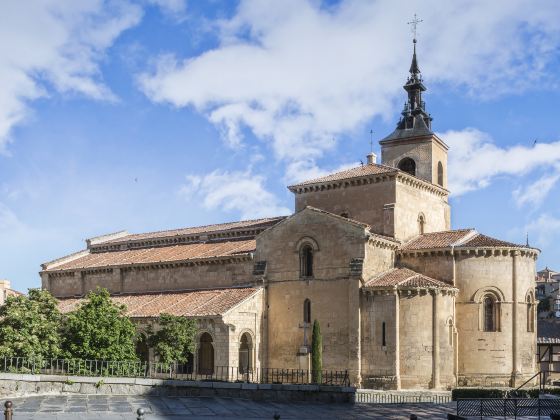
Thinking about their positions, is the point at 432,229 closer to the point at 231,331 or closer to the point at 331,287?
the point at 331,287

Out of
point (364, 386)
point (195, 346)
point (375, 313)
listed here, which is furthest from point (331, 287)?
point (195, 346)

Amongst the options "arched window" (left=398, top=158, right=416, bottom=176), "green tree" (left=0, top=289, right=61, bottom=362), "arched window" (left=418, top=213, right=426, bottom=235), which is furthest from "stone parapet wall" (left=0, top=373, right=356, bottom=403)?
"arched window" (left=398, top=158, right=416, bottom=176)

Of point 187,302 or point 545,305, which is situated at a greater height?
point 187,302

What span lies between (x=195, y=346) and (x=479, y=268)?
53.3ft

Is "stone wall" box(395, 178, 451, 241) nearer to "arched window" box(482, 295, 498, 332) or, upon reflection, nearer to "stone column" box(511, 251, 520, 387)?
"arched window" box(482, 295, 498, 332)

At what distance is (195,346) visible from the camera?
1641 inches

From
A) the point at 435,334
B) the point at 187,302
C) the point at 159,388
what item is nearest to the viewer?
the point at 159,388

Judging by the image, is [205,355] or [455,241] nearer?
[455,241]

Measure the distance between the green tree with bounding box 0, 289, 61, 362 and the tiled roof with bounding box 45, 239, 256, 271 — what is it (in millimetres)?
12547

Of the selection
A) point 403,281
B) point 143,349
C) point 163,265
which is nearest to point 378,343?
point 403,281

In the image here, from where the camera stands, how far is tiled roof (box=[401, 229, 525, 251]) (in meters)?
41.8

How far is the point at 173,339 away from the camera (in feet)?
133

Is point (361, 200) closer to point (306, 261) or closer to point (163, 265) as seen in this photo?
point (306, 261)

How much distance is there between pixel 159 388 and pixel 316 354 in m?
12.1
